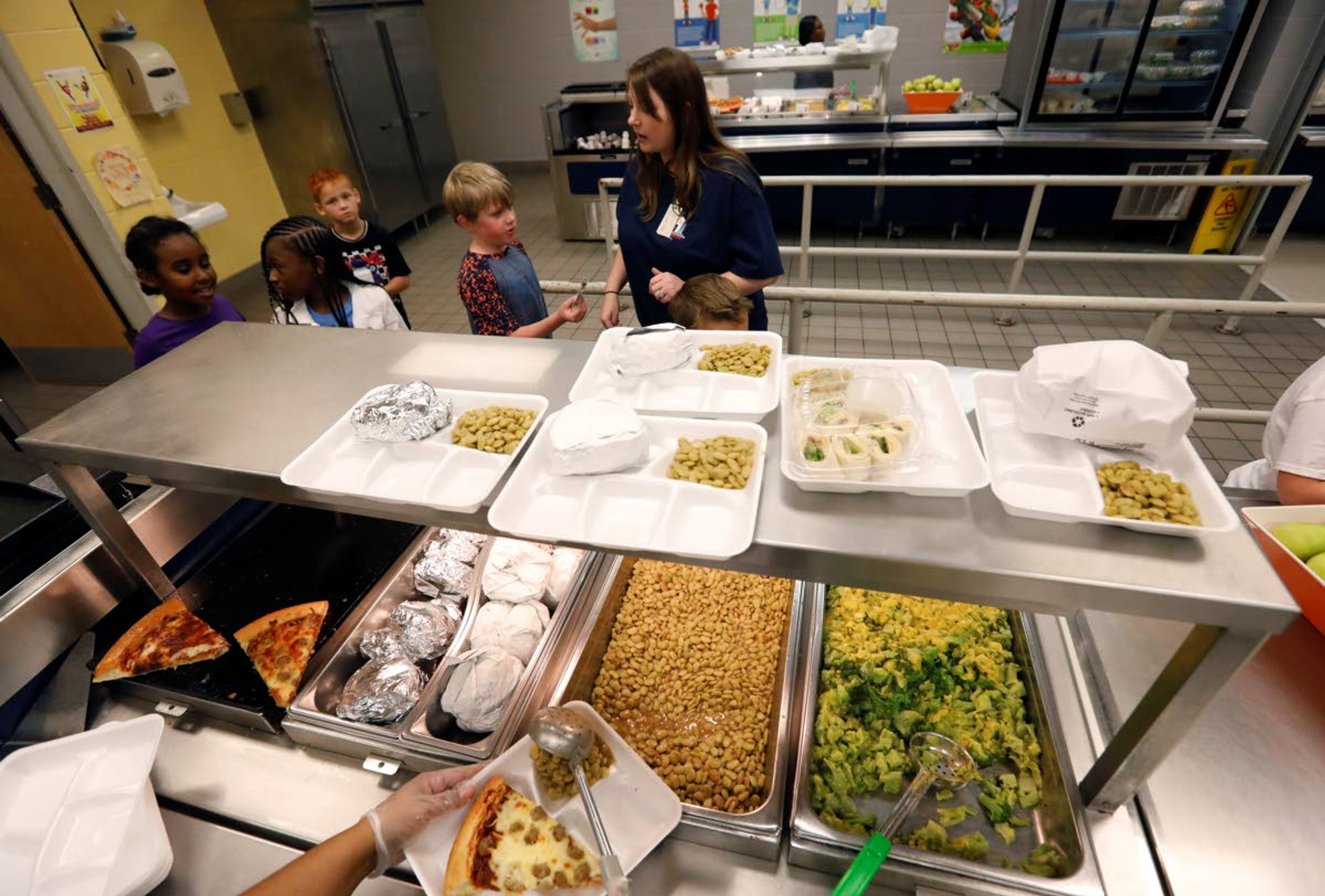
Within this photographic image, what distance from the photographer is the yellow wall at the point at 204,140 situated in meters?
4.97

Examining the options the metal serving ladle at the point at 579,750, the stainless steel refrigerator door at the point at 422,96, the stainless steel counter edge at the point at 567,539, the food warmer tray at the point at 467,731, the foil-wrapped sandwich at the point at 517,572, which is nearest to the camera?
the stainless steel counter edge at the point at 567,539

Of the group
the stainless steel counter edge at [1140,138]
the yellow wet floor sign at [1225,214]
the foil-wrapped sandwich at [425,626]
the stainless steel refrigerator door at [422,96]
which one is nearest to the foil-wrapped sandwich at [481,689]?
the foil-wrapped sandwich at [425,626]

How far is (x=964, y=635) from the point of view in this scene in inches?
60.1

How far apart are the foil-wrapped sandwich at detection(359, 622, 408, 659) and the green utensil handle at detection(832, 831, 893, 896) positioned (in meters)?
1.10

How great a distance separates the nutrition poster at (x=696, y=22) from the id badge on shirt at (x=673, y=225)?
5.34 m

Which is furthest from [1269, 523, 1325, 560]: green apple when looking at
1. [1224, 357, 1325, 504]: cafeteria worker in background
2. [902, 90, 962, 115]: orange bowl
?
[902, 90, 962, 115]: orange bowl

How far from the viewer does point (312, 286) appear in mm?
2438

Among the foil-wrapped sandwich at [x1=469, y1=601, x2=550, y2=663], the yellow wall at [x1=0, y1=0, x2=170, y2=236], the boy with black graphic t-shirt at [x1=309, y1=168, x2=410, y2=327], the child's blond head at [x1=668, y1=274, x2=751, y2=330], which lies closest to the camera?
the foil-wrapped sandwich at [x1=469, y1=601, x2=550, y2=663]

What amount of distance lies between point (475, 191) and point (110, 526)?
61.6 inches

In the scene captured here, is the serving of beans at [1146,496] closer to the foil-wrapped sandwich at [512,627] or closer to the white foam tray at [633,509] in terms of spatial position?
the white foam tray at [633,509]

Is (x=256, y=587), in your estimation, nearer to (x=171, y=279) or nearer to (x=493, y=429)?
(x=493, y=429)

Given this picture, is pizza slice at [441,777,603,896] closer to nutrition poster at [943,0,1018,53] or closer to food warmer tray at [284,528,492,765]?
food warmer tray at [284,528,492,765]

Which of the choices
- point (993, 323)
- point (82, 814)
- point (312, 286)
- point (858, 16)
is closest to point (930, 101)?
point (858, 16)

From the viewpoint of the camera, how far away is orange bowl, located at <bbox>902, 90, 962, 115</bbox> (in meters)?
6.00
